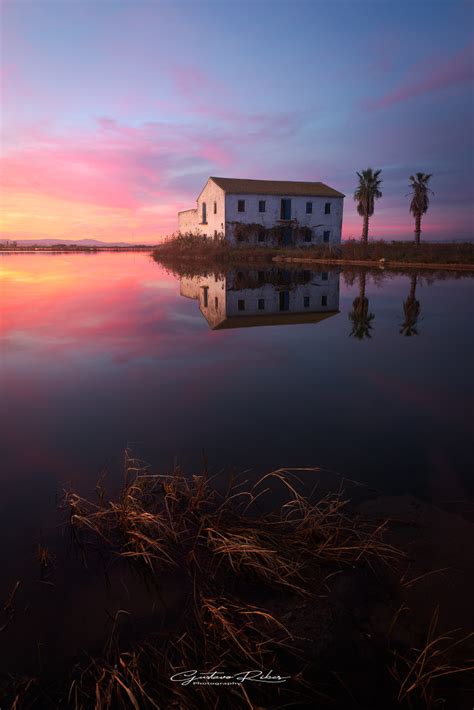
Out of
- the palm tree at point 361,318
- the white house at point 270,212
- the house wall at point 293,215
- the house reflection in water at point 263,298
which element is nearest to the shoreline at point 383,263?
the white house at point 270,212

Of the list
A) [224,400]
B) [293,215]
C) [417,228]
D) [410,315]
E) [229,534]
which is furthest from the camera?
[293,215]

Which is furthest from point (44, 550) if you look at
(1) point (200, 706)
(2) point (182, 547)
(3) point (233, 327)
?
(3) point (233, 327)

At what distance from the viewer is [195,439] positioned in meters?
4.78

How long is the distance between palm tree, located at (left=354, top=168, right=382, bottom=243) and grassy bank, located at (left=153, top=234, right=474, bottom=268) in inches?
187

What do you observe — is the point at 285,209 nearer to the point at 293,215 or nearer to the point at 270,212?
the point at 293,215

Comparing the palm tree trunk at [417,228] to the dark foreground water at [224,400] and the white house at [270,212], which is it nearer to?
the white house at [270,212]

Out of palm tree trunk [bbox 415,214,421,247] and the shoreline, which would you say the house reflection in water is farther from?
palm tree trunk [bbox 415,214,421,247]

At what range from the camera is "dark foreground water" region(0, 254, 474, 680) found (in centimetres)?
407

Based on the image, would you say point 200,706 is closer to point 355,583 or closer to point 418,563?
point 355,583

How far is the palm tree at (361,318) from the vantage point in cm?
1052

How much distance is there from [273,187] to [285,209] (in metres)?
3.23

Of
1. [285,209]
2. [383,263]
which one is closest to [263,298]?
[383,263]

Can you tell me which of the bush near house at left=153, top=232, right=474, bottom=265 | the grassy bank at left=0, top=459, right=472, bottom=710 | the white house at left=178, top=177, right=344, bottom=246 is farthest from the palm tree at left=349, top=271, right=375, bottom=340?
the white house at left=178, top=177, right=344, bottom=246

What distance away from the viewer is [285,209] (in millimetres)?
45125
